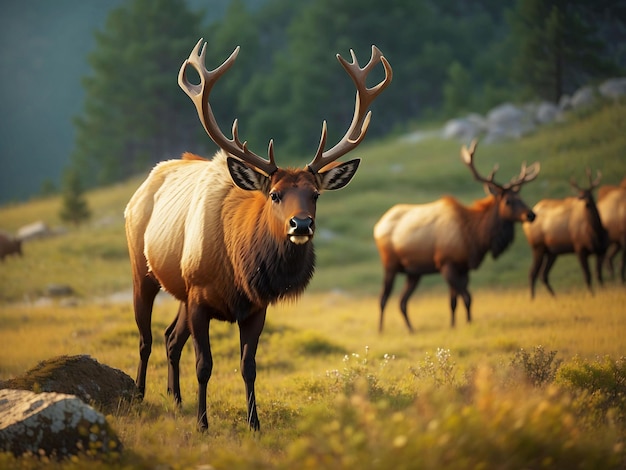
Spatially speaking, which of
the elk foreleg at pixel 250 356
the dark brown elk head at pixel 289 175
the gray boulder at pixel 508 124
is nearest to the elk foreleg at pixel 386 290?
the dark brown elk head at pixel 289 175

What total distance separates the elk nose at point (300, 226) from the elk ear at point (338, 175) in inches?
33.3

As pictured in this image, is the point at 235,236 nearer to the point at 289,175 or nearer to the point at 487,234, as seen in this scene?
the point at 289,175

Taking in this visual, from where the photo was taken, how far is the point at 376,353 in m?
11.9

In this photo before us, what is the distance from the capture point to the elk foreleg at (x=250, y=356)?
6820 millimetres

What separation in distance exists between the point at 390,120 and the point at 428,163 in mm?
19582

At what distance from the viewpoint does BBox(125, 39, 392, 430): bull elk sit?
22.0 feet

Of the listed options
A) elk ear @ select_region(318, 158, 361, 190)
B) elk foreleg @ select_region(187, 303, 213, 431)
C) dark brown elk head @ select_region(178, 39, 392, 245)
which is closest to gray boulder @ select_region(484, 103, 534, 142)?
dark brown elk head @ select_region(178, 39, 392, 245)

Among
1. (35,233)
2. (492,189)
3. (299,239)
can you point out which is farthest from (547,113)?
(299,239)

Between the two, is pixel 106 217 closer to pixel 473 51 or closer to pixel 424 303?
pixel 424 303

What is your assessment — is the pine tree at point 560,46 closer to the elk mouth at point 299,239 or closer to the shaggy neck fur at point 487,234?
the shaggy neck fur at point 487,234

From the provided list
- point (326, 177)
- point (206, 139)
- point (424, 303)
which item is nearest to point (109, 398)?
point (326, 177)

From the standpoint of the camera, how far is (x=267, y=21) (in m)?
68.4

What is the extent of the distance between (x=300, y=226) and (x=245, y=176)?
90 cm

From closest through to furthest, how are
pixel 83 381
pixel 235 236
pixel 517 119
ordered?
pixel 83 381 < pixel 235 236 < pixel 517 119
